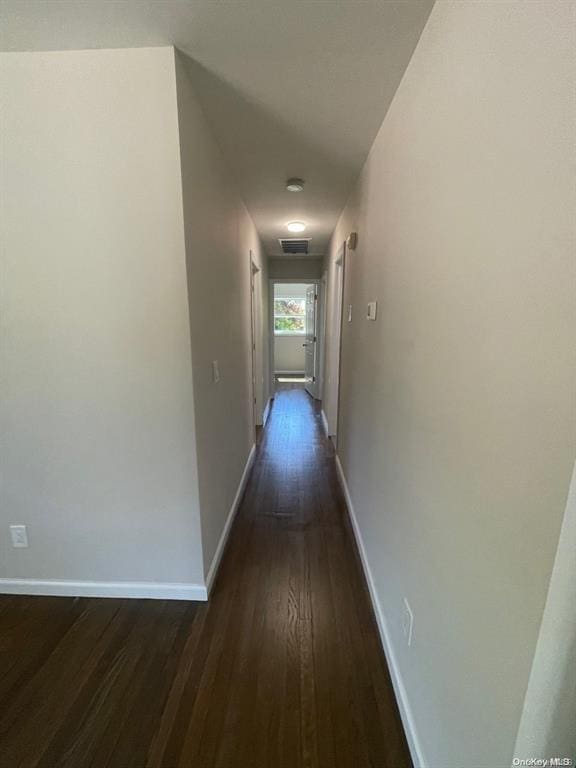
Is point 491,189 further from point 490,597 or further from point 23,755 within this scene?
point 23,755

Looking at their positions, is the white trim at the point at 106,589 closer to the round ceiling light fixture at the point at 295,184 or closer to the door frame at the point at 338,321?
the door frame at the point at 338,321

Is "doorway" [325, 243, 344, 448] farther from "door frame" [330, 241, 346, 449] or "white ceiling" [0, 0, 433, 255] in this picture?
"white ceiling" [0, 0, 433, 255]

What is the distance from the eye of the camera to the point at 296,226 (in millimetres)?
3678

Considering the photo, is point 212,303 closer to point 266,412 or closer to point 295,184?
point 295,184

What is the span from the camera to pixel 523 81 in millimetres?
615

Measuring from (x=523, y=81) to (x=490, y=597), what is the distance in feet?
3.32

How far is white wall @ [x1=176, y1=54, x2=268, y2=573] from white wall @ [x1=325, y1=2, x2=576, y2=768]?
2.96 feet

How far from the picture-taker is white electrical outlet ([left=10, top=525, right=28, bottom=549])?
1.68m

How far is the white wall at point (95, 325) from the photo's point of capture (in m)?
1.31

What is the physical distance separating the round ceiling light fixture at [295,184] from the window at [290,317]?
5.63 metres

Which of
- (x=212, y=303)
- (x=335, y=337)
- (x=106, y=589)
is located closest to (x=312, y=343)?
(x=335, y=337)

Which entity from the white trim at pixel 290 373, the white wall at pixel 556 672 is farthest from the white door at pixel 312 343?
the white wall at pixel 556 672

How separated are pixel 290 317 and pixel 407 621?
755 cm

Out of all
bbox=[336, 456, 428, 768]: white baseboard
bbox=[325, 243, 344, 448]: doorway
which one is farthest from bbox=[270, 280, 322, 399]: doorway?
bbox=[336, 456, 428, 768]: white baseboard
